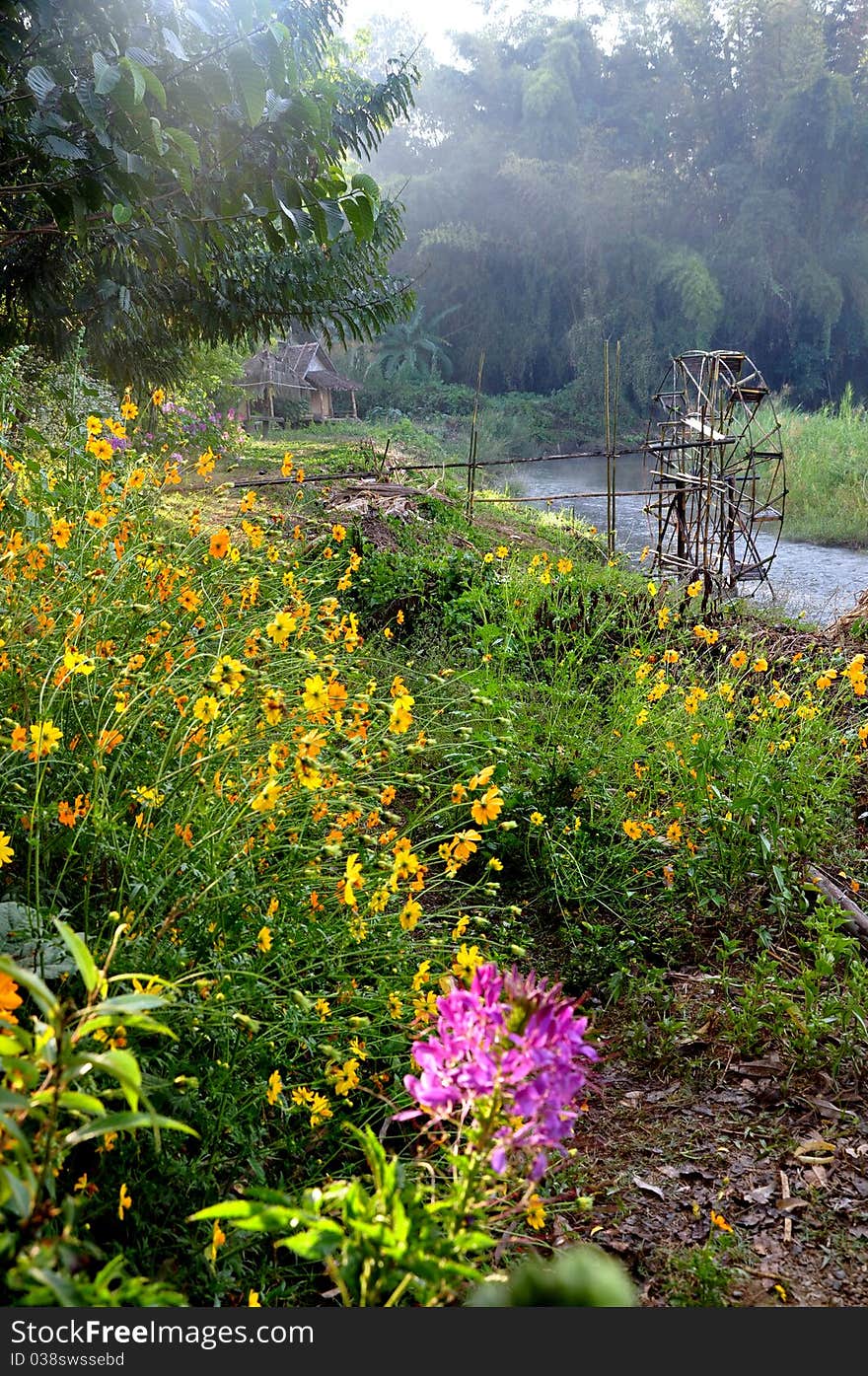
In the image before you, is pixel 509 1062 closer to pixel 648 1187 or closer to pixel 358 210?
pixel 648 1187

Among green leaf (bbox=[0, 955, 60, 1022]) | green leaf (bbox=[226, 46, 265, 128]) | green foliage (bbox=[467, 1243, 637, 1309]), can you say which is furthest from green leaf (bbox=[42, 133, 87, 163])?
green foliage (bbox=[467, 1243, 637, 1309])

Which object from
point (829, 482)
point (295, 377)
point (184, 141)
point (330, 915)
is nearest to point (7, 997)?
→ point (330, 915)

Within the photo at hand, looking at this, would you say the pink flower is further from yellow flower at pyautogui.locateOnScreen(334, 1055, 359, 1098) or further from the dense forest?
the dense forest

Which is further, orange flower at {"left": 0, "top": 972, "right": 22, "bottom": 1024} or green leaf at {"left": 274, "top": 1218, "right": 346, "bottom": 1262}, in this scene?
orange flower at {"left": 0, "top": 972, "right": 22, "bottom": 1024}

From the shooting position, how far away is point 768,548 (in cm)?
1230

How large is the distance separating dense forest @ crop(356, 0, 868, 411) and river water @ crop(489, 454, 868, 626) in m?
9.39

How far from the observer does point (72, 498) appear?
92.4 inches

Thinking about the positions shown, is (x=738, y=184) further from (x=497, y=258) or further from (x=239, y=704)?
(x=239, y=704)

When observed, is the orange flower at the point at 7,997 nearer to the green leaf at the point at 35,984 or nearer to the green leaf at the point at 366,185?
the green leaf at the point at 35,984

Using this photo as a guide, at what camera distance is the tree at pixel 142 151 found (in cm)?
216

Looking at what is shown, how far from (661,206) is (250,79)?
2981 cm

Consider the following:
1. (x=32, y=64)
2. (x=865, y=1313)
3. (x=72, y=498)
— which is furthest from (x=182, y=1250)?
(x=32, y=64)

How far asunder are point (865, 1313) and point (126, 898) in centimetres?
110

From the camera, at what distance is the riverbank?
3.77ft
